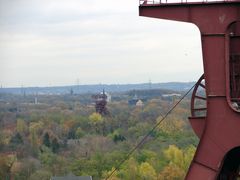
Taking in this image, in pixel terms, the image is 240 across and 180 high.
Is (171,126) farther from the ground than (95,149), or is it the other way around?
(171,126)

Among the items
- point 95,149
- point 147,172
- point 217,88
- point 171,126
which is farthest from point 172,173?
point 171,126

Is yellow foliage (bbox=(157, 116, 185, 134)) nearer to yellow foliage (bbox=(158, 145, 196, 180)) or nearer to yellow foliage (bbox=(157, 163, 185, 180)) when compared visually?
yellow foliage (bbox=(158, 145, 196, 180))

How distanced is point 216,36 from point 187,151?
66422 millimetres

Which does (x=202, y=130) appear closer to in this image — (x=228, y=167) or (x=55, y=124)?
(x=228, y=167)

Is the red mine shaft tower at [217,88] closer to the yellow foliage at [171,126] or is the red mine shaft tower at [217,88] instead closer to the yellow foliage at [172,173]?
the yellow foliage at [172,173]

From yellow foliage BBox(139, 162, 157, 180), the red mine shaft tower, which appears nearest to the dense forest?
yellow foliage BBox(139, 162, 157, 180)

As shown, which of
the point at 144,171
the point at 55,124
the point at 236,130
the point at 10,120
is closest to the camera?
the point at 236,130

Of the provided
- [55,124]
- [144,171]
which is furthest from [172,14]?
[55,124]

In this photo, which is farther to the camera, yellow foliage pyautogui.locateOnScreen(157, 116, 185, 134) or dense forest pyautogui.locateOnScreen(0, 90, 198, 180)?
yellow foliage pyautogui.locateOnScreen(157, 116, 185, 134)

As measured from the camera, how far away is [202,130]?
Result: 23.9 meters

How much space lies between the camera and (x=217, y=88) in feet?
76.9

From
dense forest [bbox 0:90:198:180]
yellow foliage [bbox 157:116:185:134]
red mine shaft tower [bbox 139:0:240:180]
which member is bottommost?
dense forest [bbox 0:90:198:180]

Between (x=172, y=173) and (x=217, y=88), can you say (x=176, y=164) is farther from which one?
(x=217, y=88)

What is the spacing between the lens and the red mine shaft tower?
2328cm
